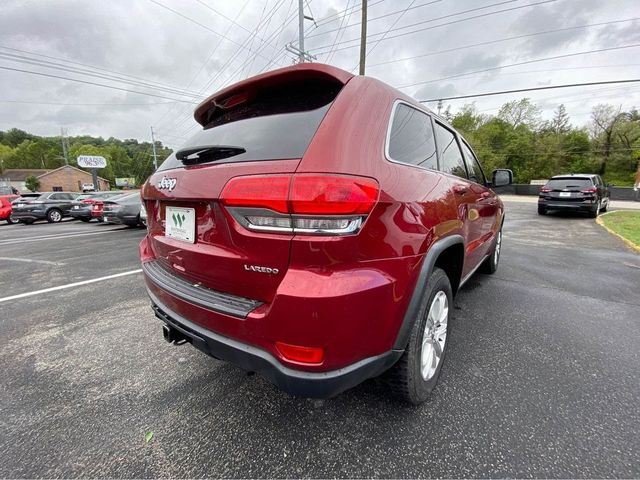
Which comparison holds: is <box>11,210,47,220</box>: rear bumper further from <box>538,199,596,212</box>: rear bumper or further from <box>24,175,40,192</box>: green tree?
<box>24,175,40,192</box>: green tree

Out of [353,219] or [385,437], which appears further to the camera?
[385,437]

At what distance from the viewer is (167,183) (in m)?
1.72

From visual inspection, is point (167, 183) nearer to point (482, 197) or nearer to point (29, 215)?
point (482, 197)

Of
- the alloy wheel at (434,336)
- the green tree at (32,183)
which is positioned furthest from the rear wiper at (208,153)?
the green tree at (32,183)

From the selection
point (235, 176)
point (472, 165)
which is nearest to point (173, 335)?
point (235, 176)

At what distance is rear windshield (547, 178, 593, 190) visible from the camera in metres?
10.6

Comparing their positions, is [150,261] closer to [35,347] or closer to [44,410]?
[44,410]

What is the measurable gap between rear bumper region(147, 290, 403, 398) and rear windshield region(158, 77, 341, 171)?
84cm

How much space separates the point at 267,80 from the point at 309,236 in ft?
3.32

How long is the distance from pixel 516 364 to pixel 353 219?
1.91 m

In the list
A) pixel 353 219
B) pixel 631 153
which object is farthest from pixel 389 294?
pixel 631 153

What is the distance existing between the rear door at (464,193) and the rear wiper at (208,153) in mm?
1398

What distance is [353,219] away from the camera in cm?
120

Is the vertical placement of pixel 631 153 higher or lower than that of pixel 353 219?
higher
